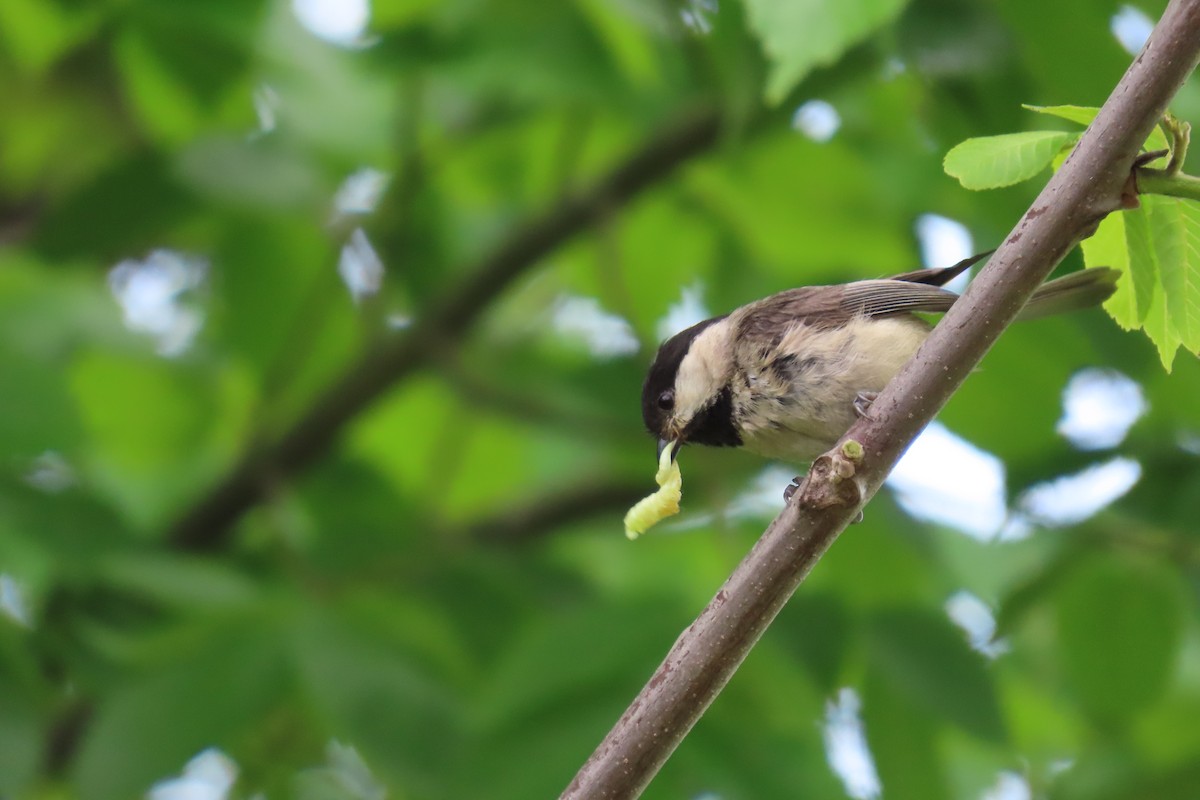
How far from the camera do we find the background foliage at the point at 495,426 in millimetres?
2881

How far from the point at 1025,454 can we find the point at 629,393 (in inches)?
44.9

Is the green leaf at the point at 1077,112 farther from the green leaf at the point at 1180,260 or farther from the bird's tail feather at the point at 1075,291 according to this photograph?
the bird's tail feather at the point at 1075,291

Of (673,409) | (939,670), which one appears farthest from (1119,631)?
(673,409)

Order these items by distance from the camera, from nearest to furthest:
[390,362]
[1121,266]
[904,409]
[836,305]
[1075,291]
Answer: [904,409]
[1121,266]
[1075,291]
[836,305]
[390,362]

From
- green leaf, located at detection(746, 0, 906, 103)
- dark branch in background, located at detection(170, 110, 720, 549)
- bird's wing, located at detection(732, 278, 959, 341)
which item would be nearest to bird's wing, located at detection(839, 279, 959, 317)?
bird's wing, located at detection(732, 278, 959, 341)

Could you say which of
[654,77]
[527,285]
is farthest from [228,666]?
[527,285]

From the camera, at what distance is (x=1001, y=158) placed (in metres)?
1.52

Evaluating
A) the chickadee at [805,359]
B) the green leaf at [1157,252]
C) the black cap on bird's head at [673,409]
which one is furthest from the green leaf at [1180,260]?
the black cap on bird's head at [673,409]

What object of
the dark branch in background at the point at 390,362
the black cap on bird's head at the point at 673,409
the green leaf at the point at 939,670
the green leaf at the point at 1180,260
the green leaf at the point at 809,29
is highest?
the dark branch in background at the point at 390,362

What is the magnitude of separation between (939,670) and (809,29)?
155cm

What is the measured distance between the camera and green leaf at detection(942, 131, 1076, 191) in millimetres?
1503

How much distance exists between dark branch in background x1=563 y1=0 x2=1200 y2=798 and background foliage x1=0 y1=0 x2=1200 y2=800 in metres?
0.71

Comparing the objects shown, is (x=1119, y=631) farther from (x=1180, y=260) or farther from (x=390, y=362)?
(x=390, y=362)

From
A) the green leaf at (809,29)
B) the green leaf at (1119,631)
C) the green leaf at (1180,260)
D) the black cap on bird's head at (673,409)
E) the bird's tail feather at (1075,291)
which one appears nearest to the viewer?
the green leaf at (1180,260)
